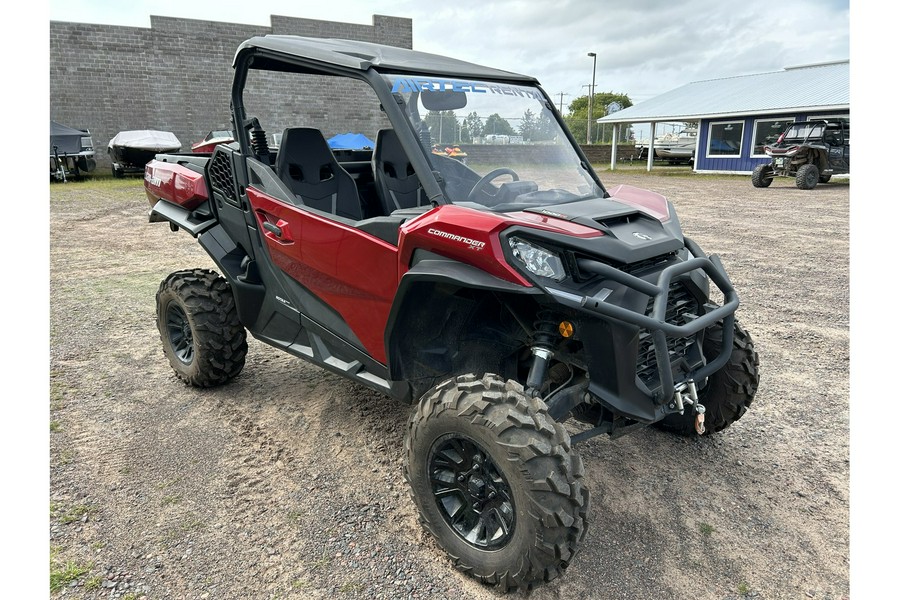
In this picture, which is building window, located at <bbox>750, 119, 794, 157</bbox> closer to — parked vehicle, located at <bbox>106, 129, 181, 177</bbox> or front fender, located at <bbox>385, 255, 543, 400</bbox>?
parked vehicle, located at <bbox>106, 129, 181, 177</bbox>

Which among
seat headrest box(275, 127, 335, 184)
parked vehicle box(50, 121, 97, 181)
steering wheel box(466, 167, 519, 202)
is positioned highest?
parked vehicle box(50, 121, 97, 181)

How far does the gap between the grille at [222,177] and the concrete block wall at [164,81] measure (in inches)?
662

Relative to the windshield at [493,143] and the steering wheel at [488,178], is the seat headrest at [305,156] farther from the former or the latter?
the steering wheel at [488,178]

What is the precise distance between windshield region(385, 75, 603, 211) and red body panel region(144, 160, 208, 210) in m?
1.86

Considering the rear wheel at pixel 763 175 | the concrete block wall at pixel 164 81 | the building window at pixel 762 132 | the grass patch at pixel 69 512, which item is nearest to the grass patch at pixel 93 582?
the grass patch at pixel 69 512

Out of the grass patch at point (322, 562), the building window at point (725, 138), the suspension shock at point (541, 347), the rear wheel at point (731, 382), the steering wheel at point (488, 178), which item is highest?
the building window at point (725, 138)

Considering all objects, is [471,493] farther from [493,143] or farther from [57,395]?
[57,395]

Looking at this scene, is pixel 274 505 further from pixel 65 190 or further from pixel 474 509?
pixel 65 190

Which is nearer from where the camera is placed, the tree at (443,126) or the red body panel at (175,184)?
the tree at (443,126)

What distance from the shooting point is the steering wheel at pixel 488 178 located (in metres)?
2.71

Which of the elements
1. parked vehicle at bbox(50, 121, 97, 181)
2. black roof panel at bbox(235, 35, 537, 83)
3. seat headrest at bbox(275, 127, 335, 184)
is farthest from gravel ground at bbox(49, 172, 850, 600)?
parked vehicle at bbox(50, 121, 97, 181)

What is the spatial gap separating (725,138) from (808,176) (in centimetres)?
879

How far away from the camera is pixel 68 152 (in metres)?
17.5

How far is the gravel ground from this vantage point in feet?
8.00
